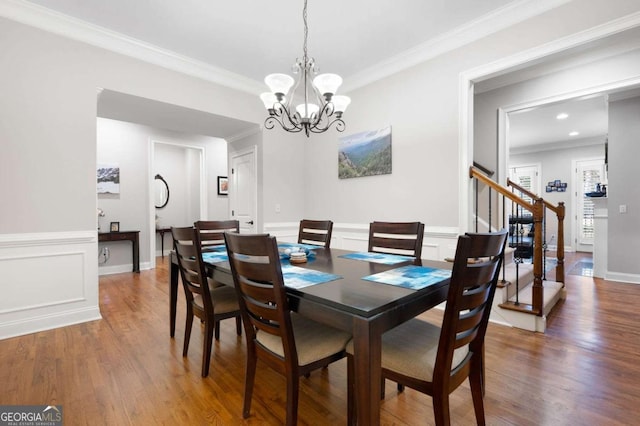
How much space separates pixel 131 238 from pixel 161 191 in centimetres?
194

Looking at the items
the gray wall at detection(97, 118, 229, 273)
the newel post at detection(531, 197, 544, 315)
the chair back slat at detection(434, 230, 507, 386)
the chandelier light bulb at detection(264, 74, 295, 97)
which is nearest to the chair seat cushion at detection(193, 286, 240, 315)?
the chair back slat at detection(434, 230, 507, 386)

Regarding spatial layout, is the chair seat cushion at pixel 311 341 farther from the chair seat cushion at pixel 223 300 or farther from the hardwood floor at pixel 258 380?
the chair seat cushion at pixel 223 300

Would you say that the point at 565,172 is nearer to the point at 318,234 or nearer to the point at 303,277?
the point at 318,234

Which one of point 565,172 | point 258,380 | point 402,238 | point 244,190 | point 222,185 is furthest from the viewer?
point 565,172

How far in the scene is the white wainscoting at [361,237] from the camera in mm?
3057

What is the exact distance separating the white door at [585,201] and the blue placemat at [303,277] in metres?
8.20

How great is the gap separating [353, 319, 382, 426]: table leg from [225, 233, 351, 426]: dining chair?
1.07 ft

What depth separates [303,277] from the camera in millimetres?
1461

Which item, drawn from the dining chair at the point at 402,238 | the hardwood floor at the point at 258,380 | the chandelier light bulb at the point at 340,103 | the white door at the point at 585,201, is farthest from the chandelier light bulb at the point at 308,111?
the white door at the point at 585,201

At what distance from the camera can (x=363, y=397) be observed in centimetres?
102

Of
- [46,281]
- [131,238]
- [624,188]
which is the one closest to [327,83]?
[46,281]

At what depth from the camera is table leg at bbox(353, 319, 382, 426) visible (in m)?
1.00

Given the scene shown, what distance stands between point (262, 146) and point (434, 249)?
264cm

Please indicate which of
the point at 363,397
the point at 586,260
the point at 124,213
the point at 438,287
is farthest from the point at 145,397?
the point at 586,260
